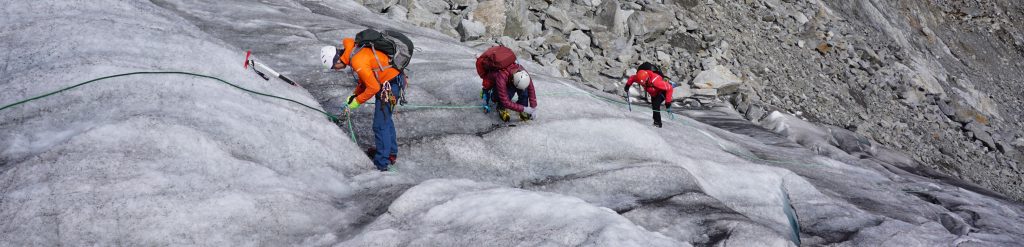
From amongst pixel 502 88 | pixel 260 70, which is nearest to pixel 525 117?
pixel 502 88

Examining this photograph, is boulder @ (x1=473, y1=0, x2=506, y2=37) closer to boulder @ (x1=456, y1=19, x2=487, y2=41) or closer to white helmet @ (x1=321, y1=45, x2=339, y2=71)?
boulder @ (x1=456, y1=19, x2=487, y2=41)

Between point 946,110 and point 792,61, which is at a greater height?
point 792,61

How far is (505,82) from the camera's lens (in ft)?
30.2

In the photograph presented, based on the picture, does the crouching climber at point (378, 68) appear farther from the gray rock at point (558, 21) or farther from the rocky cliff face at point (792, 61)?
the gray rock at point (558, 21)

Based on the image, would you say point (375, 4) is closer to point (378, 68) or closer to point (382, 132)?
point (378, 68)

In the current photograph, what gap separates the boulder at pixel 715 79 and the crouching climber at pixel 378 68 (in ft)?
50.2

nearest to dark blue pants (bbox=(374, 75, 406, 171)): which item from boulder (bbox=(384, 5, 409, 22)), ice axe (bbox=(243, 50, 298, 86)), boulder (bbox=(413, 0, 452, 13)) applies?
ice axe (bbox=(243, 50, 298, 86))

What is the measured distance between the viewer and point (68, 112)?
6.42m

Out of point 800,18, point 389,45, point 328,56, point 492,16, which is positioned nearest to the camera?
point 328,56

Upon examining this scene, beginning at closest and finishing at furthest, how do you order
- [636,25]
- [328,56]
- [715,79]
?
[328,56] → [715,79] → [636,25]

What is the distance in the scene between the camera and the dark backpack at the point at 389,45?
737 cm

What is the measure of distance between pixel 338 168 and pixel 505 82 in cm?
295

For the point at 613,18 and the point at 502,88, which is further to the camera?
the point at 613,18

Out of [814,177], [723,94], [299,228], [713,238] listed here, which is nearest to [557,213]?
[713,238]
